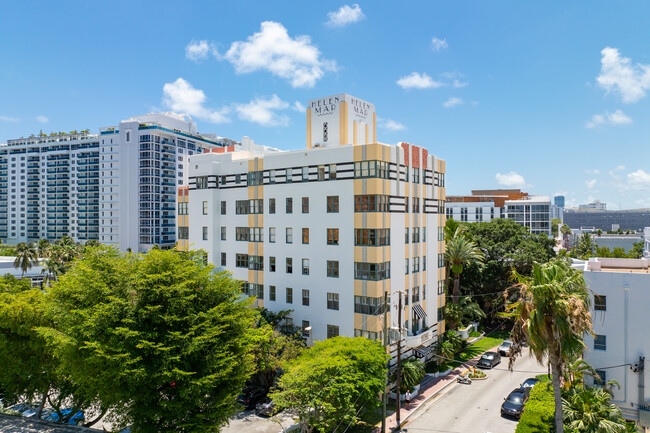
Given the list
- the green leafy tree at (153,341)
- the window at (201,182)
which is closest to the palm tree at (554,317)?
the green leafy tree at (153,341)

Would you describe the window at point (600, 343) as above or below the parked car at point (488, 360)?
above

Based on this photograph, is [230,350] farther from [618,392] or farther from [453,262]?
[453,262]

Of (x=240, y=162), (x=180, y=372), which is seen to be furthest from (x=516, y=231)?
(x=180, y=372)

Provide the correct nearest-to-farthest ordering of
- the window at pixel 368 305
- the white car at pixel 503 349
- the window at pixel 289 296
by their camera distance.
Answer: the window at pixel 368 305, the window at pixel 289 296, the white car at pixel 503 349

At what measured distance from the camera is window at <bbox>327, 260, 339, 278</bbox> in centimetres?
4038

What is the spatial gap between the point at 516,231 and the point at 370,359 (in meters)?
42.8

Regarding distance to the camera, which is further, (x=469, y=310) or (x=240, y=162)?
(x=469, y=310)

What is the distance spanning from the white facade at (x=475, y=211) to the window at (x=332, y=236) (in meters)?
95.3

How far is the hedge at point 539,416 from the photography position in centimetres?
2703

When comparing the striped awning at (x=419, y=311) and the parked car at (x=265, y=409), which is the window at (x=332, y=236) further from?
the parked car at (x=265, y=409)

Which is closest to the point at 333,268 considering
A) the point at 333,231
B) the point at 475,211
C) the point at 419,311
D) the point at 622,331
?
the point at 333,231

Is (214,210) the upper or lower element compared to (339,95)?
lower

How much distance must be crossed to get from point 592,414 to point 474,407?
12.0m

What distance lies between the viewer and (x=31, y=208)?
145750 mm
